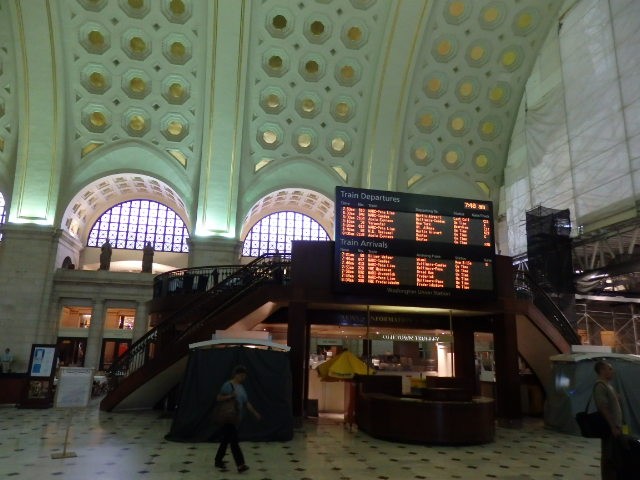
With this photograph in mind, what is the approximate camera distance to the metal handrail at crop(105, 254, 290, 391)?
10867 mm

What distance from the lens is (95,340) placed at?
1964cm

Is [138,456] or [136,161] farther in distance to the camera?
[136,161]

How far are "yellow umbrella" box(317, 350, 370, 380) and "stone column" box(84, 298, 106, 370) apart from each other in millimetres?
12903

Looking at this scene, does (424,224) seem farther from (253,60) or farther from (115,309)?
(115,309)

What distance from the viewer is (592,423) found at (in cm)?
456

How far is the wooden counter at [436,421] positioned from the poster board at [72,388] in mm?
5328

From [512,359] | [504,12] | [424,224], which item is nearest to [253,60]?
→ [504,12]

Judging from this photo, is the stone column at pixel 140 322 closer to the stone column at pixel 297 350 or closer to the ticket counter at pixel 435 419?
the stone column at pixel 297 350

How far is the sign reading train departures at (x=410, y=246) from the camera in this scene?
9984mm

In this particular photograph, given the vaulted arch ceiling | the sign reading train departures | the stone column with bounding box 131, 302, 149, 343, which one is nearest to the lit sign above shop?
the sign reading train departures

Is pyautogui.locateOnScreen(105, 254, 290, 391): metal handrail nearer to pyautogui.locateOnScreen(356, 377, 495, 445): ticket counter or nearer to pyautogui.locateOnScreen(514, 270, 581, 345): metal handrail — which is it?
pyautogui.locateOnScreen(356, 377, 495, 445): ticket counter

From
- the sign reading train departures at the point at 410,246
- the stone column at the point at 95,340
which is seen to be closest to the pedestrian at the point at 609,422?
the sign reading train departures at the point at 410,246

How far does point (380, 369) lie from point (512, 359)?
5355 mm

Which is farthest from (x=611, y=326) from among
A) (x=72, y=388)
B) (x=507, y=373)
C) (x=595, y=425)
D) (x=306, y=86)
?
(x=72, y=388)
